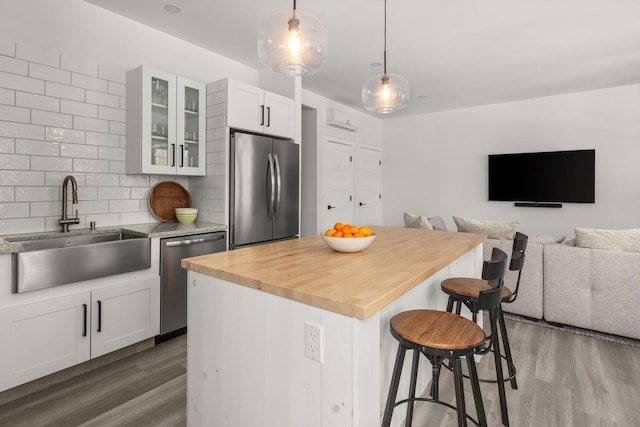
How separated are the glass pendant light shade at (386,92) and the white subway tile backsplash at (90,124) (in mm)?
2145

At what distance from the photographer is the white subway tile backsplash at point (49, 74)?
2543 mm

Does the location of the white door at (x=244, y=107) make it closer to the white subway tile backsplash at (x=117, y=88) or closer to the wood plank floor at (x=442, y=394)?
the white subway tile backsplash at (x=117, y=88)

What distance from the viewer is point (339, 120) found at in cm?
554

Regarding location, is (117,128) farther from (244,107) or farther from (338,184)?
(338,184)

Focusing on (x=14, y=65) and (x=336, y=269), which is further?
(x=14, y=65)

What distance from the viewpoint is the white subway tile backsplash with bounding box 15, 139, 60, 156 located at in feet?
8.20

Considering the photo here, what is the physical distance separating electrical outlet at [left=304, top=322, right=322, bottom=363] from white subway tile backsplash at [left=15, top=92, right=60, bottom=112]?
2.68 meters

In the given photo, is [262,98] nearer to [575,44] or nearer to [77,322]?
[77,322]

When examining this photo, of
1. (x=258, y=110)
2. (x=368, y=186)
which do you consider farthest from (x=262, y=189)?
(x=368, y=186)

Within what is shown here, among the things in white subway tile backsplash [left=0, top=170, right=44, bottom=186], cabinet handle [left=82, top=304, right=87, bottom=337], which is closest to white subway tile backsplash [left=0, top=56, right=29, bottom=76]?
white subway tile backsplash [left=0, top=170, right=44, bottom=186]

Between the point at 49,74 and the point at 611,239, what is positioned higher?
the point at 49,74

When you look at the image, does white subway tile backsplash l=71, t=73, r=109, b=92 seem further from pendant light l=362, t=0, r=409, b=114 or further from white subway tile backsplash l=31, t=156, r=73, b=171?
pendant light l=362, t=0, r=409, b=114

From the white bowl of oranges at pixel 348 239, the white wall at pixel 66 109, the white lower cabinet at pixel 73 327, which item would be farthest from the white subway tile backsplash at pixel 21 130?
the white bowl of oranges at pixel 348 239

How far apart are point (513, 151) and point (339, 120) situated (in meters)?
2.86
